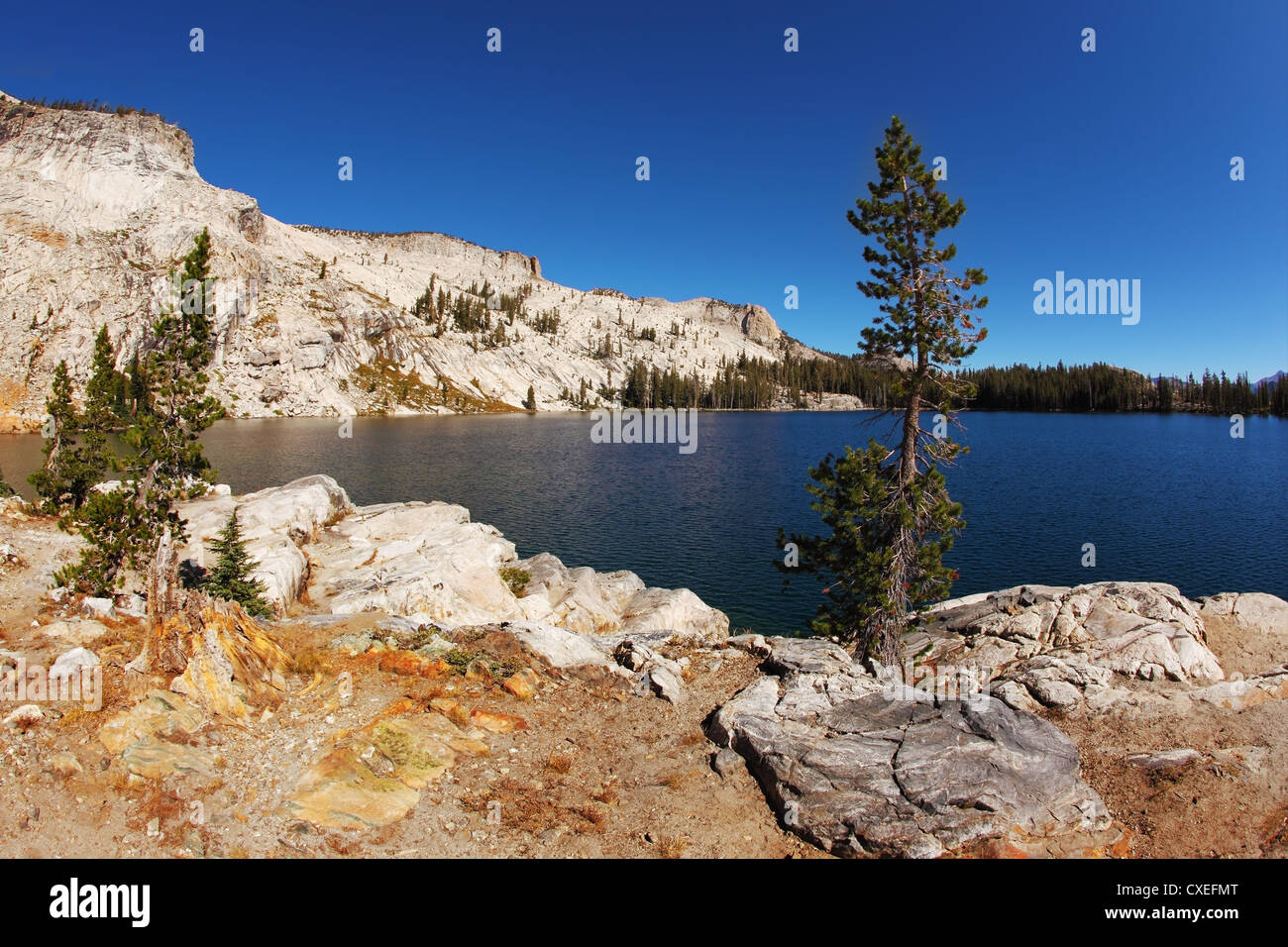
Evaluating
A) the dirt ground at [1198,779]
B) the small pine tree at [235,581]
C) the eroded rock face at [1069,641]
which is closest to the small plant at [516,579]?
the small pine tree at [235,581]

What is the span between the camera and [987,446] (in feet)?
351

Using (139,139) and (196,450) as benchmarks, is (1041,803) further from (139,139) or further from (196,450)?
(139,139)

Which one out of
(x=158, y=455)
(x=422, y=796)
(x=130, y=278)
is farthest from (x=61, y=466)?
(x=130, y=278)

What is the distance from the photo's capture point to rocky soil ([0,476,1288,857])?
34.1ft

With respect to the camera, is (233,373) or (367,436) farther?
(233,373)

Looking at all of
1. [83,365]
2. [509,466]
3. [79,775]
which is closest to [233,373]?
[83,365]

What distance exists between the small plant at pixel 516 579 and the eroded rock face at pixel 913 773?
15.0 m

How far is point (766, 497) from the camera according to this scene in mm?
64062

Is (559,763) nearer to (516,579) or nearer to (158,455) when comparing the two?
(516,579)

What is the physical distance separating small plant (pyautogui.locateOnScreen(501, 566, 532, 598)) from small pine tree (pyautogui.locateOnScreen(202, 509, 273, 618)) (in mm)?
10472

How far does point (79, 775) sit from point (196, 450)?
12.7 meters

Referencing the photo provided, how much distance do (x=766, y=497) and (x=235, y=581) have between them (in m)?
52.1
